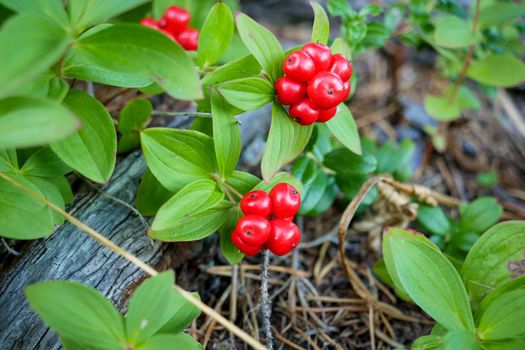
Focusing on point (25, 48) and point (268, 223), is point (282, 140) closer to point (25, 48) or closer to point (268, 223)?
point (268, 223)

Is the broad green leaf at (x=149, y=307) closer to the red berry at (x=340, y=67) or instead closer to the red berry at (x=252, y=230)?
the red berry at (x=252, y=230)

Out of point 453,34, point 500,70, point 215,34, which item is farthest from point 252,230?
point 500,70

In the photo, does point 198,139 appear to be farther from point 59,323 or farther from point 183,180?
point 59,323

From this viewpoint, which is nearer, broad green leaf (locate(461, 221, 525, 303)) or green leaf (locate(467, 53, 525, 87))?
broad green leaf (locate(461, 221, 525, 303))

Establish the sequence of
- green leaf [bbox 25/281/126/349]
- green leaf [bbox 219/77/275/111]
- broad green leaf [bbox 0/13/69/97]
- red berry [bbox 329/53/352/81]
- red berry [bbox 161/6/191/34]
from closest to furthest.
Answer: broad green leaf [bbox 0/13/69/97], green leaf [bbox 25/281/126/349], green leaf [bbox 219/77/275/111], red berry [bbox 329/53/352/81], red berry [bbox 161/6/191/34]

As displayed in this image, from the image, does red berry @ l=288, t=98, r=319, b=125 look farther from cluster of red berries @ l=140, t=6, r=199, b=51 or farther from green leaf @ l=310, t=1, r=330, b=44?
cluster of red berries @ l=140, t=6, r=199, b=51

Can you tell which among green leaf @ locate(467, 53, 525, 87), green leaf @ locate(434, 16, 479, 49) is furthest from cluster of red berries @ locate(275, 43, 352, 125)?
Result: green leaf @ locate(467, 53, 525, 87)
